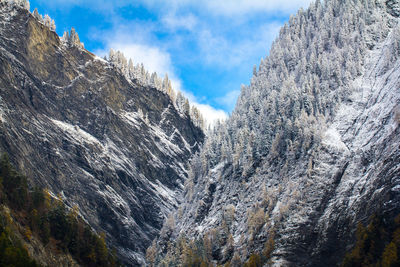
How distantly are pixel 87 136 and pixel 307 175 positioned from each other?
7739 cm

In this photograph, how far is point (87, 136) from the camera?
158125 millimetres

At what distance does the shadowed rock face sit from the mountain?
1034 centimetres

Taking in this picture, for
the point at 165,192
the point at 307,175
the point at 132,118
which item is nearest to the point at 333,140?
the point at 307,175

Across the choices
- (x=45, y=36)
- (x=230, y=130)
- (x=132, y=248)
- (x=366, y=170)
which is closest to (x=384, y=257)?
(x=366, y=170)

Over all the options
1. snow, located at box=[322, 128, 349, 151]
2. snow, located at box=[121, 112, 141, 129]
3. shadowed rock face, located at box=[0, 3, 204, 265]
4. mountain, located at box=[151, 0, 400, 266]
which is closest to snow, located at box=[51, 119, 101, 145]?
shadowed rock face, located at box=[0, 3, 204, 265]

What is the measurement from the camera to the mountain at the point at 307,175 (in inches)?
4080

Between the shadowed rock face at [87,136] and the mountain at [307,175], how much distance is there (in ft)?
33.9

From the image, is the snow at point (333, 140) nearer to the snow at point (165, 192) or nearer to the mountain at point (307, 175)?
the mountain at point (307, 175)

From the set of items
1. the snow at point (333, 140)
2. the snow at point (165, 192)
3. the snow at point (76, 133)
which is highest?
the snow at point (333, 140)

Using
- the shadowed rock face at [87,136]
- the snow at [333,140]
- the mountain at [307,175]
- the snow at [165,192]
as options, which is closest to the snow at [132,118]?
the shadowed rock face at [87,136]

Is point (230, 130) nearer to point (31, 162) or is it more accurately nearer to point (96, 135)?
point (96, 135)

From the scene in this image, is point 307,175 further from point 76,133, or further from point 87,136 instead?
point 76,133

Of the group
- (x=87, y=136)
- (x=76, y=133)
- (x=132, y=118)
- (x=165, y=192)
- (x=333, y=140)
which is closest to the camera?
(x=333, y=140)

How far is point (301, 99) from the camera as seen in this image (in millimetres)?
161125
